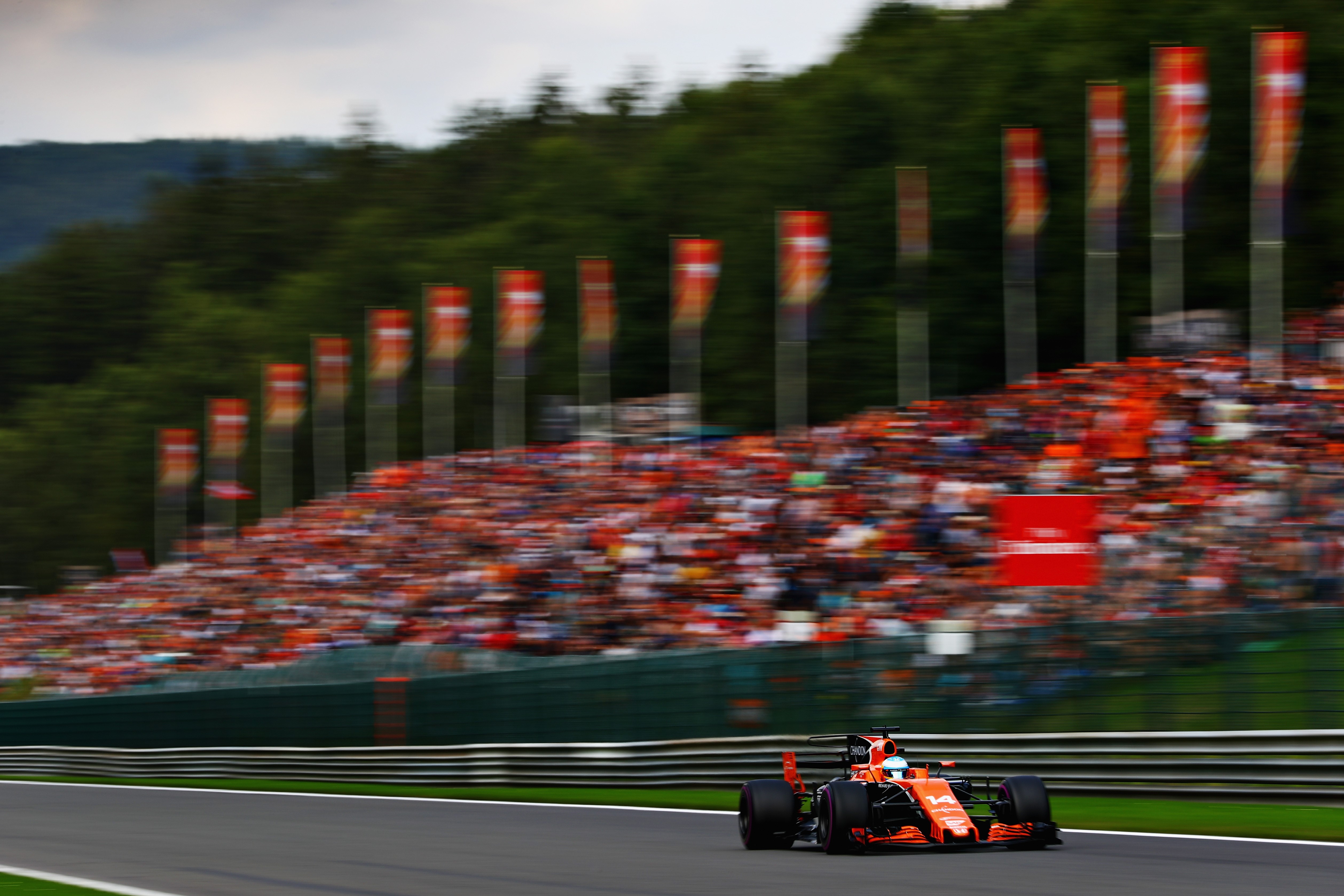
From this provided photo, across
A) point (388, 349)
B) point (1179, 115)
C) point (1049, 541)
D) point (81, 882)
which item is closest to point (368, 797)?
point (1049, 541)

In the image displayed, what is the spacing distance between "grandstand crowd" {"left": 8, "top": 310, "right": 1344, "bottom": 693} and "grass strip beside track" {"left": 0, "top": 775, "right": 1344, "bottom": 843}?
1527mm

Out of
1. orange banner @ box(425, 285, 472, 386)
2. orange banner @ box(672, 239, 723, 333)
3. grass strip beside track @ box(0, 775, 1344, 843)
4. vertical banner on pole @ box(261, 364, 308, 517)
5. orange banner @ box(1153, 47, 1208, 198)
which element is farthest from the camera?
vertical banner on pole @ box(261, 364, 308, 517)

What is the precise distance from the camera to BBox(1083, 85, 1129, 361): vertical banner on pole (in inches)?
960

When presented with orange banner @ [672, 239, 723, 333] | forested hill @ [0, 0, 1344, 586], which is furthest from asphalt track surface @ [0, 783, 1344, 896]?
forested hill @ [0, 0, 1344, 586]

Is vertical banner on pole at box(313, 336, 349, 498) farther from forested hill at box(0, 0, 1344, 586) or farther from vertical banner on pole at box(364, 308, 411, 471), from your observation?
vertical banner on pole at box(364, 308, 411, 471)

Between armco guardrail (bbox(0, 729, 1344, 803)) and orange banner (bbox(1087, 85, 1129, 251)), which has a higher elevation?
orange banner (bbox(1087, 85, 1129, 251))

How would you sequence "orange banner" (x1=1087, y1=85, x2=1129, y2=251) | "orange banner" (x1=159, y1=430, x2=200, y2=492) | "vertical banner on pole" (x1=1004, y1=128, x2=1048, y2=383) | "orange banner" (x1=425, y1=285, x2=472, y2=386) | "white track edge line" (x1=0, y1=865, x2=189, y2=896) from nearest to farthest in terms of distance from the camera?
1. "white track edge line" (x1=0, y1=865, x2=189, y2=896)
2. "orange banner" (x1=1087, y1=85, x2=1129, y2=251)
3. "vertical banner on pole" (x1=1004, y1=128, x2=1048, y2=383)
4. "orange banner" (x1=425, y1=285, x2=472, y2=386)
5. "orange banner" (x1=159, y1=430, x2=200, y2=492)

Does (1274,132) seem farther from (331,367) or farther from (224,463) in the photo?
(224,463)

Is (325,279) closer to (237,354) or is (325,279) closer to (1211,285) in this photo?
(237,354)

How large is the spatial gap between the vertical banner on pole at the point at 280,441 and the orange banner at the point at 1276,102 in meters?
26.0

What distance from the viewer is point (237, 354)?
72312 millimetres

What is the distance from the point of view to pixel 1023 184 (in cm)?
2655

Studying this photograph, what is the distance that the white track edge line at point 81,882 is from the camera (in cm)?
885

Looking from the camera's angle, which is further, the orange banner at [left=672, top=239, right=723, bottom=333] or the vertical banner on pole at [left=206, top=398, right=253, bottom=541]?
the vertical banner on pole at [left=206, top=398, right=253, bottom=541]
